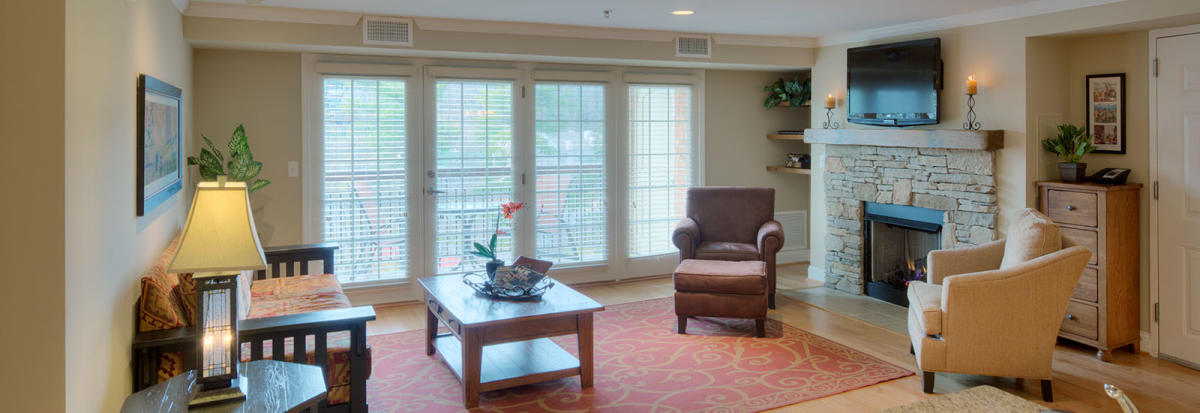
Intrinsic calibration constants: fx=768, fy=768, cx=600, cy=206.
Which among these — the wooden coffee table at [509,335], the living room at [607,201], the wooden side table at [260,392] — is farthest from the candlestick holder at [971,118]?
the wooden side table at [260,392]

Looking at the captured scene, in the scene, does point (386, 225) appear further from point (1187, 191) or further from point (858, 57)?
point (1187, 191)

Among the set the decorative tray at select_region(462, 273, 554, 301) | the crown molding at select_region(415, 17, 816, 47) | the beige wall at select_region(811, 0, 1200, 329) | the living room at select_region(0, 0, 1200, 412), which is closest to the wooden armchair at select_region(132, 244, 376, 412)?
the living room at select_region(0, 0, 1200, 412)

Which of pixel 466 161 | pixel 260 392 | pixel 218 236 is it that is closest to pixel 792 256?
pixel 466 161

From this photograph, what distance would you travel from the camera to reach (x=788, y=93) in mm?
6852

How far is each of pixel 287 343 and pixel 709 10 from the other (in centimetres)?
323

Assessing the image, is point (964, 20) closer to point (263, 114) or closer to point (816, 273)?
point (816, 273)

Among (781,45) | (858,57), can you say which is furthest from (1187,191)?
(781,45)

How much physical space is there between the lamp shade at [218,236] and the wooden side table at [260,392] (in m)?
0.41

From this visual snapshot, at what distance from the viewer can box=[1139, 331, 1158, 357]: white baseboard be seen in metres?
4.41

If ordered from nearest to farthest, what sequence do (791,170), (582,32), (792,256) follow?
(582,32) → (791,170) → (792,256)

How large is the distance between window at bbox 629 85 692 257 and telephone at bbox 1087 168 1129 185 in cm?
316

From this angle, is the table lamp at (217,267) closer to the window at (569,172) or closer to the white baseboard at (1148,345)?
the window at (569,172)

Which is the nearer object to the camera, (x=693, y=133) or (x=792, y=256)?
(x=693, y=133)
